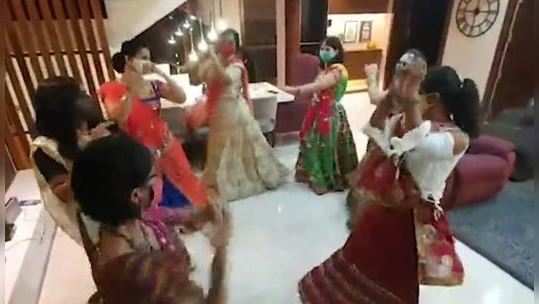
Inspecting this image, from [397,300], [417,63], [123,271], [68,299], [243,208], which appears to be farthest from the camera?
[243,208]

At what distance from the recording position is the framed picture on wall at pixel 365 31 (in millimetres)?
3215

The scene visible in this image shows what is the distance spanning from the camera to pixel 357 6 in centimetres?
334

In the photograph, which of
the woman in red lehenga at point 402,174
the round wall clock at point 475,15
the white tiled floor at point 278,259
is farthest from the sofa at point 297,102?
the woman in red lehenga at point 402,174

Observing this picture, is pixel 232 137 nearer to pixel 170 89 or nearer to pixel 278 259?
pixel 170 89

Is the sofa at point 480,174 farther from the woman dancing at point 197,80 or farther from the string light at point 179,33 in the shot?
the string light at point 179,33

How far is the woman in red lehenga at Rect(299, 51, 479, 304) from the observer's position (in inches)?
58.2

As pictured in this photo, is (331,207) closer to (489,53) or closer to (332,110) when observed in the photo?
(332,110)

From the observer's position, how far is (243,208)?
109 inches

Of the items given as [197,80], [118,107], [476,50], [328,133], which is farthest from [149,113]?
[476,50]

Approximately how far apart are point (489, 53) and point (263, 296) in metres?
3.04

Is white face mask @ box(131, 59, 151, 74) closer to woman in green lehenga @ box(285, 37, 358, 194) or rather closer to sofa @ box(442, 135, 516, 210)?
woman in green lehenga @ box(285, 37, 358, 194)

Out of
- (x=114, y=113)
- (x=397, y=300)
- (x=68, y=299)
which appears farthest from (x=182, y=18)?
(x=397, y=300)

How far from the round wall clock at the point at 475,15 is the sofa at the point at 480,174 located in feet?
3.70

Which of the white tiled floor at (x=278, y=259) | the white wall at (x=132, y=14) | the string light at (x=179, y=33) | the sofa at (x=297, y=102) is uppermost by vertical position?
the white wall at (x=132, y=14)
